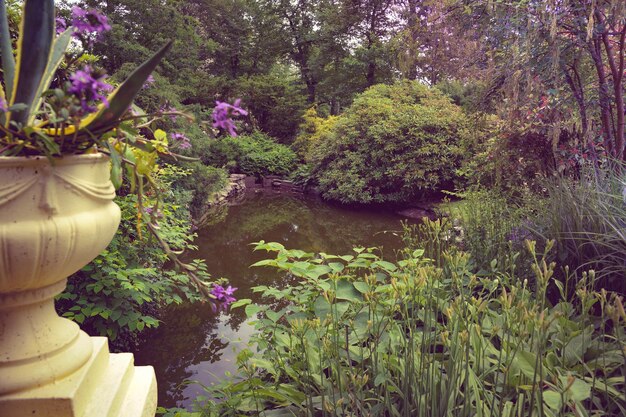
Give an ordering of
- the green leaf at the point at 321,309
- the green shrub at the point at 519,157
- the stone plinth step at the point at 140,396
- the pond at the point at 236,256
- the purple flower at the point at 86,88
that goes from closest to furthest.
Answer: the purple flower at the point at 86,88 < the stone plinth step at the point at 140,396 < the green leaf at the point at 321,309 < the pond at the point at 236,256 < the green shrub at the point at 519,157

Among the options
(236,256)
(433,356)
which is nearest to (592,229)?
(433,356)

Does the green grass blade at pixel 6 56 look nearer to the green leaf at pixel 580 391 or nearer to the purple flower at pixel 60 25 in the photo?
the purple flower at pixel 60 25

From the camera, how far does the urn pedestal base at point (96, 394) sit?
38.2 inches

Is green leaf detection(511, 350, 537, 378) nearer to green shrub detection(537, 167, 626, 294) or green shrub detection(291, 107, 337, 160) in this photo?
green shrub detection(537, 167, 626, 294)

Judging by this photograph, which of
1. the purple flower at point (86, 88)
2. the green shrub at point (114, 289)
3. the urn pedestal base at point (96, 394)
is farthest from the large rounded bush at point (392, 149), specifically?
the purple flower at point (86, 88)

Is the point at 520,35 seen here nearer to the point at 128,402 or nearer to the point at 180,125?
the point at 128,402

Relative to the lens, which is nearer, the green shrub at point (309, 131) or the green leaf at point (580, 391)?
the green leaf at point (580, 391)

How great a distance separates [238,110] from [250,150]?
39.1 ft

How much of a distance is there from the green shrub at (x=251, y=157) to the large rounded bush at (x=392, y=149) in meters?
2.54

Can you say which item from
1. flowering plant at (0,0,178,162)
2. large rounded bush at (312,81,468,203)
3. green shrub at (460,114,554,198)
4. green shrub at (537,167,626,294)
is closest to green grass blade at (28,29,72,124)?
flowering plant at (0,0,178,162)

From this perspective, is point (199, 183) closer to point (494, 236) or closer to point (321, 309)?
point (494, 236)

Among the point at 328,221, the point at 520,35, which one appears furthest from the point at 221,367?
the point at 328,221

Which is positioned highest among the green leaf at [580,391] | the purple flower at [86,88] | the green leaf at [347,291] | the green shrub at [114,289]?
the purple flower at [86,88]

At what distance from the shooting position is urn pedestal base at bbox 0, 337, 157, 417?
97cm
